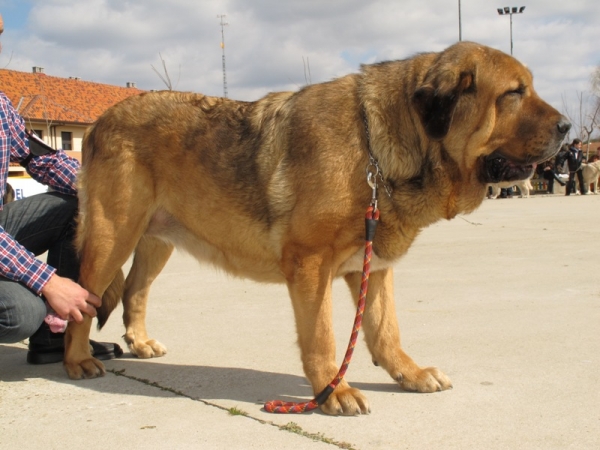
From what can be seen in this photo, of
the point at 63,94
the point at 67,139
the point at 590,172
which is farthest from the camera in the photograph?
the point at 63,94

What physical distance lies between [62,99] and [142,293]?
4630cm

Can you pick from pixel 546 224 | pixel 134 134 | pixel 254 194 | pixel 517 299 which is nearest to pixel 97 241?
pixel 134 134

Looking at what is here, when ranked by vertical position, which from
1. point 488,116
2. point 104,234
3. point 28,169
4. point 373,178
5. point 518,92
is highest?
point 518,92

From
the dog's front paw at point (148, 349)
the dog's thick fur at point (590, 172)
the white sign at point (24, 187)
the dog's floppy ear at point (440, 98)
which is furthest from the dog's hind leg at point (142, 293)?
the dog's thick fur at point (590, 172)

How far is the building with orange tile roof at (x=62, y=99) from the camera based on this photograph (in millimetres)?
41125

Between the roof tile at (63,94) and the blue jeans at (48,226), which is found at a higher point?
the roof tile at (63,94)

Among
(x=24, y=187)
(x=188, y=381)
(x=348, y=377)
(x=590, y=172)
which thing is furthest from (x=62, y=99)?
(x=348, y=377)

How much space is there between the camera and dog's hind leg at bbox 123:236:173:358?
14.0ft

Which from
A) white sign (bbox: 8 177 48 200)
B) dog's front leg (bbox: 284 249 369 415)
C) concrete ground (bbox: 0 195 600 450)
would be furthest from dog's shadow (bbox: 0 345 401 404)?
white sign (bbox: 8 177 48 200)

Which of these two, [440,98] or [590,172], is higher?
[590,172]

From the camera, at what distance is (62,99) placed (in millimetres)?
46844

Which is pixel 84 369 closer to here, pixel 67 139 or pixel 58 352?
pixel 58 352

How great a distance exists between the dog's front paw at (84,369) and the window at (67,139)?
4269cm

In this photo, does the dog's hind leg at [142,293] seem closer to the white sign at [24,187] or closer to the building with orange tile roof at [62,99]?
the white sign at [24,187]
